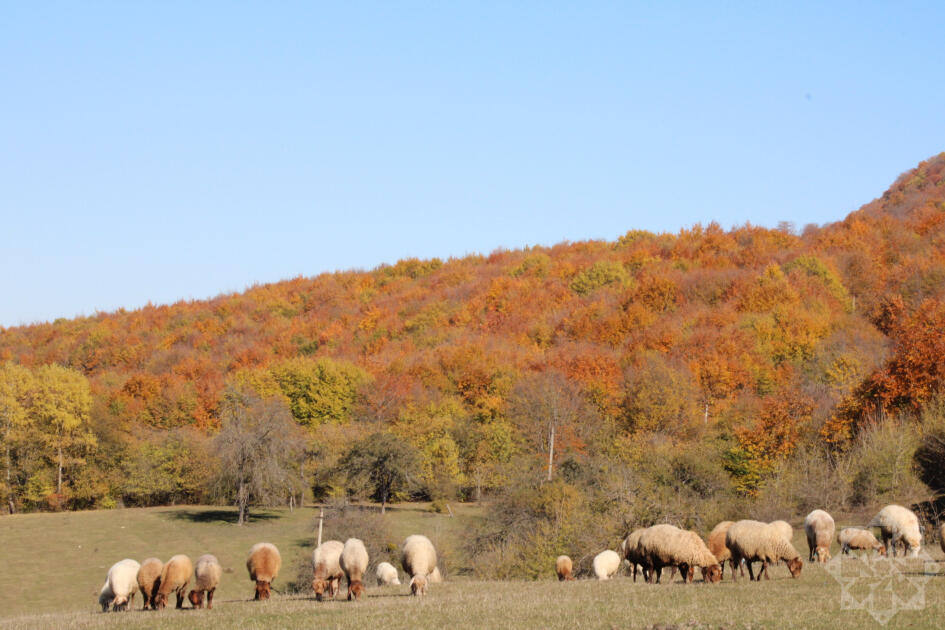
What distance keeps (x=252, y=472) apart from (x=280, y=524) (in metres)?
4.90

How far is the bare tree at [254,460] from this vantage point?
230ft

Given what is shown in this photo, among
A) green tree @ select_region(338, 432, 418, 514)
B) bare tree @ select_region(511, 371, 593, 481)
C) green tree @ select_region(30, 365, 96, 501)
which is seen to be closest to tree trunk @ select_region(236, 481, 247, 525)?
green tree @ select_region(338, 432, 418, 514)

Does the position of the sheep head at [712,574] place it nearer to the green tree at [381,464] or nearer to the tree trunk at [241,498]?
the green tree at [381,464]

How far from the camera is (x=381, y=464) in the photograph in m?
72.8

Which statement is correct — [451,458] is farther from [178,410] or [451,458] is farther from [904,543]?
[904,543]

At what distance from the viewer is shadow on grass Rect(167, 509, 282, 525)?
7269 centimetres

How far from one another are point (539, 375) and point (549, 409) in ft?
43.4

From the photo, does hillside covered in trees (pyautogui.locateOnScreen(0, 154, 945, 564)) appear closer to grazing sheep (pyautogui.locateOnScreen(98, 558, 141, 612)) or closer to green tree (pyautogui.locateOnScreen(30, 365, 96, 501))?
green tree (pyautogui.locateOnScreen(30, 365, 96, 501))

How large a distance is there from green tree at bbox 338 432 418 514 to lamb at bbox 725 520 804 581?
49.2 m

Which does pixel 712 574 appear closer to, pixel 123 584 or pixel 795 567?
pixel 795 567

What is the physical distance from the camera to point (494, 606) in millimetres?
21297

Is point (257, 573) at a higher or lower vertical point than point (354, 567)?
lower

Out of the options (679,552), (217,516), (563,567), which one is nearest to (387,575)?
(563,567)

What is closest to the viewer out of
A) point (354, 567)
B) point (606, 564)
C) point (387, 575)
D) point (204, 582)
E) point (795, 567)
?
point (795, 567)
